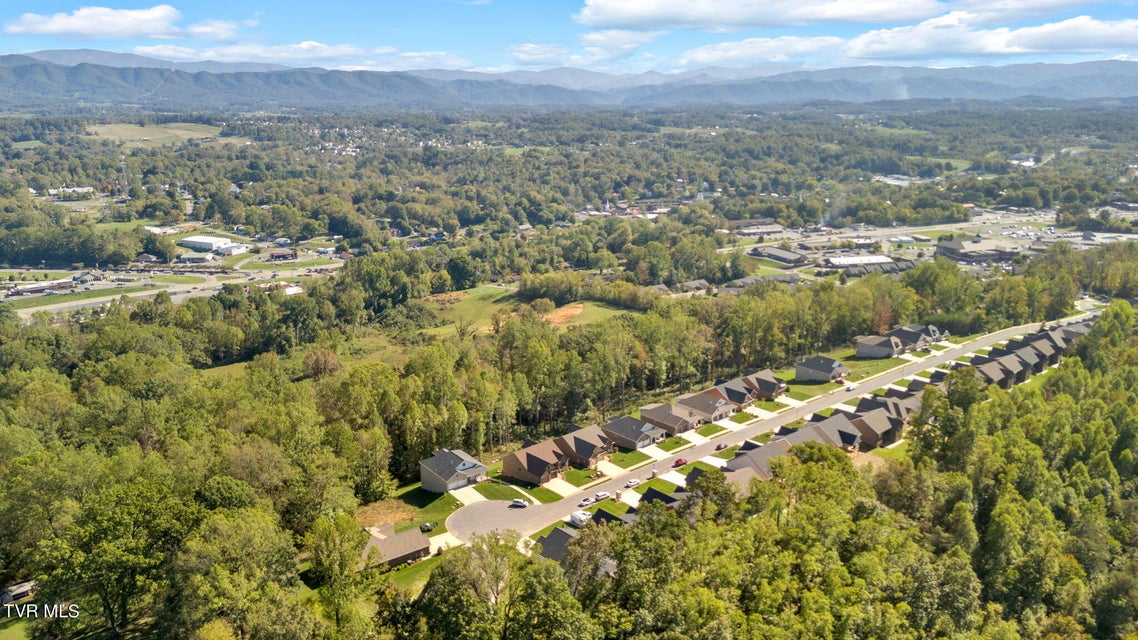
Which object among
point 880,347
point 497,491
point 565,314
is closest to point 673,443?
point 497,491

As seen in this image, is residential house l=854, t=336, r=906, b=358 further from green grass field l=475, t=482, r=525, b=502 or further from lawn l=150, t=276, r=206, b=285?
lawn l=150, t=276, r=206, b=285

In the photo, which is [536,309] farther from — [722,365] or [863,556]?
[863,556]

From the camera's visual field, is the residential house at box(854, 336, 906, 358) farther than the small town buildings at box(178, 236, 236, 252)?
No

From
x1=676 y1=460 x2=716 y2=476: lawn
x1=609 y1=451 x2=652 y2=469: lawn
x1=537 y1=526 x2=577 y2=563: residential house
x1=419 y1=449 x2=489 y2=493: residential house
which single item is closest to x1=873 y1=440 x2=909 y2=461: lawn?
x1=676 y1=460 x2=716 y2=476: lawn

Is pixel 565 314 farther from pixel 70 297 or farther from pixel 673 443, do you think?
pixel 70 297

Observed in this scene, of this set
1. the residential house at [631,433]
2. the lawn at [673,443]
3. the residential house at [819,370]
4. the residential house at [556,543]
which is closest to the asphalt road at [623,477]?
the lawn at [673,443]

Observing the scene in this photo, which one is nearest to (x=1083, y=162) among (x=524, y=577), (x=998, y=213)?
(x=998, y=213)
